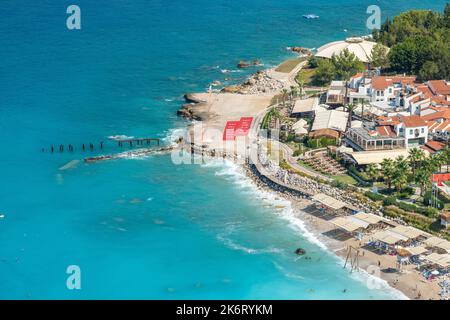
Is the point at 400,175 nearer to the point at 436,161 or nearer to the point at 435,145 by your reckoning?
the point at 436,161

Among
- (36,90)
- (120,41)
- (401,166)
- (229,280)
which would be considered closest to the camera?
(229,280)

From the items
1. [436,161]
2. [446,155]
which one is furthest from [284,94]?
[436,161]

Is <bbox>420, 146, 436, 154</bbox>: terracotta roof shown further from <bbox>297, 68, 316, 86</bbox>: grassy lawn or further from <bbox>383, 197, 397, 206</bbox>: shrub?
<bbox>297, 68, 316, 86</bbox>: grassy lawn

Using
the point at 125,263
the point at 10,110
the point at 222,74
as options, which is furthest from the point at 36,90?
the point at 125,263

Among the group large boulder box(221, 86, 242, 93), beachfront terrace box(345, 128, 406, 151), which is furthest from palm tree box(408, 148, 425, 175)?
large boulder box(221, 86, 242, 93)

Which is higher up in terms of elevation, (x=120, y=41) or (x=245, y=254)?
(x=120, y=41)

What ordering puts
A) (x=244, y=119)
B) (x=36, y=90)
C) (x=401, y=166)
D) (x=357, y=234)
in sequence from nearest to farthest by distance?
(x=357, y=234) < (x=401, y=166) < (x=244, y=119) < (x=36, y=90)

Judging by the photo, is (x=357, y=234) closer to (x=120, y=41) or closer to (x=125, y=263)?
(x=125, y=263)
